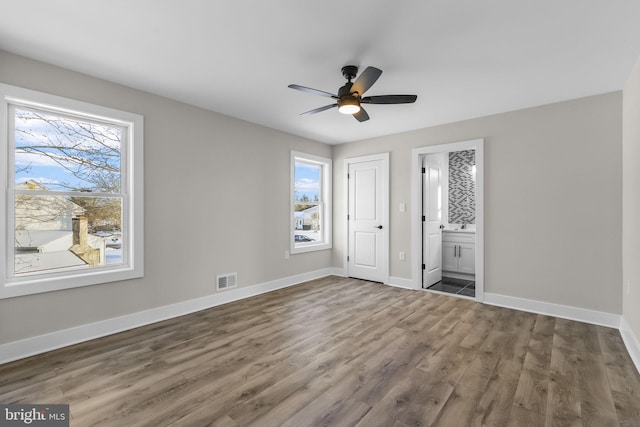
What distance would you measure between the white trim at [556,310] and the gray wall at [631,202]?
25 cm

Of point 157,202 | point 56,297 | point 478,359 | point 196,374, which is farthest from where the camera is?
point 157,202

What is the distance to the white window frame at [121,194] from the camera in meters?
2.44

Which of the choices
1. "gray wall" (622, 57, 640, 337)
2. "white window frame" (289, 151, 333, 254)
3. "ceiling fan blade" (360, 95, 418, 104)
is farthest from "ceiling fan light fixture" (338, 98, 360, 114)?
"white window frame" (289, 151, 333, 254)

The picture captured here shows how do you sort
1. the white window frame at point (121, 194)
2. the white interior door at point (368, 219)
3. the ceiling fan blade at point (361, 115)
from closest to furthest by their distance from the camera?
the white window frame at point (121, 194) → the ceiling fan blade at point (361, 115) → the white interior door at point (368, 219)

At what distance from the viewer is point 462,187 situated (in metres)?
5.88

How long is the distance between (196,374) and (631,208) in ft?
13.3

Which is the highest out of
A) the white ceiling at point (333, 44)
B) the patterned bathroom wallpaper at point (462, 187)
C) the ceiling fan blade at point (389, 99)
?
the white ceiling at point (333, 44)

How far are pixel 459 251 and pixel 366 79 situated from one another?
13.5 feet

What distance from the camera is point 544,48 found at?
2354mm

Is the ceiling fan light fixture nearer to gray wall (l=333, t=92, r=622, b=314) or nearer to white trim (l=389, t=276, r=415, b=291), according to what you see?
gray wall (l=333, t=92, r=622, b=314)

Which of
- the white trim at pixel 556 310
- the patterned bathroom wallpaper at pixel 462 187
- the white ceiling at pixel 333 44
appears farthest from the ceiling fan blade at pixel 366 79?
the patterned bathroom wallpaper at pixel 462 187

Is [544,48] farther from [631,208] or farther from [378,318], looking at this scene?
[378,318]

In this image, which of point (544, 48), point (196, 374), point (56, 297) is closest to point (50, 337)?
point (56, 297)
